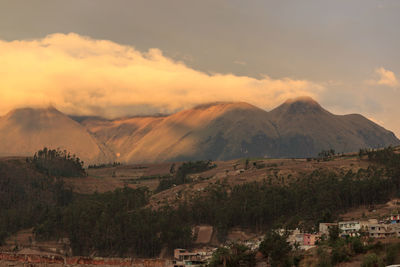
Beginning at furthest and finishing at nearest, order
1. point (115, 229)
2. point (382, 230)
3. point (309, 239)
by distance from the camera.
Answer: point (115, 229)
point (309, 239)
point (382, 230)

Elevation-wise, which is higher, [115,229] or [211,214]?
[211,214]

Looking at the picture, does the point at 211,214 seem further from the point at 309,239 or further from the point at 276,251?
the point at 276,251

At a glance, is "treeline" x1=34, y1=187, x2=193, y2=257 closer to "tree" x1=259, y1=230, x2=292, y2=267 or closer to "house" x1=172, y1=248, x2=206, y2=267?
"house" x1=172, y1=248, x2=206, y2=267

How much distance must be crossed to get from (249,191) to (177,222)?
25242 millimetres

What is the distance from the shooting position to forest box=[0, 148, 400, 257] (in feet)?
463

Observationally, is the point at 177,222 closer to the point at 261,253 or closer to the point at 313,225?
the point at 313,225

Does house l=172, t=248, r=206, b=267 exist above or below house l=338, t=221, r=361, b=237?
below

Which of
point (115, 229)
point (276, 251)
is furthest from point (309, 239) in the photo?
point (115, 229)

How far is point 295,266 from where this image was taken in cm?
7394

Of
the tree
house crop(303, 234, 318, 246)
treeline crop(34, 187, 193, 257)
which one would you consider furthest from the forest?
the tree

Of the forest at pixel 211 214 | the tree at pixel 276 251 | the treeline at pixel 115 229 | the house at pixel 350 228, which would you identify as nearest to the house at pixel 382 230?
the house at pixel 350 228

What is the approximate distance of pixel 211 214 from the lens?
513 feet

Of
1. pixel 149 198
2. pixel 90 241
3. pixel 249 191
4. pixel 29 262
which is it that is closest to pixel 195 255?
pixel 90 241

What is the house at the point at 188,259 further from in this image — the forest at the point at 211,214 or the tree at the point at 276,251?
the forest at the point at 211,214
